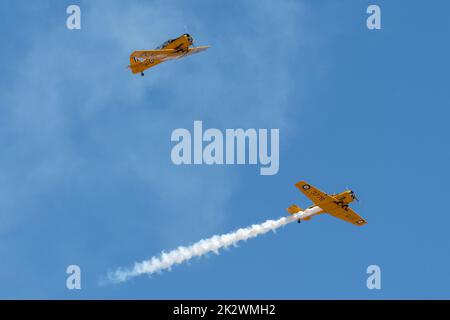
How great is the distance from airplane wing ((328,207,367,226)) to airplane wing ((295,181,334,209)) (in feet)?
7.37

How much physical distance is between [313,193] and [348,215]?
652 cm

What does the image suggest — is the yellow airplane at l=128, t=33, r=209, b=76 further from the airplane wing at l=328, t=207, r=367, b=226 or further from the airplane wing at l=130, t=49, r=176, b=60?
the airplane wing at l=328, t=207, r=367, b=226

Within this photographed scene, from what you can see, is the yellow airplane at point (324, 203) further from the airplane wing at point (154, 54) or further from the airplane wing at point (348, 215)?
the airplane wing at point (154, 54)

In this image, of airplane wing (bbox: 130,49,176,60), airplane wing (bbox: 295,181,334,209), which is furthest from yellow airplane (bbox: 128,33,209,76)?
airplane wing (bbox: 295,181,334,209)

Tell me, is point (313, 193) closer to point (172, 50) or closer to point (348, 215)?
point (348, 215)

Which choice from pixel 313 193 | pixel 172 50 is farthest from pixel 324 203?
pixel 172 50

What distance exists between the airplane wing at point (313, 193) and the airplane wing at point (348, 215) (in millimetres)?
2247

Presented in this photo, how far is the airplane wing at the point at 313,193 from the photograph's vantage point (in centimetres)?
11162

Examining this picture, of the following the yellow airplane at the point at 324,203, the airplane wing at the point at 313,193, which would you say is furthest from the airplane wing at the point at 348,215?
the airplane wing at the point at 313,193

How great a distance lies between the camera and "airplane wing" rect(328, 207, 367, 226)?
11576cm
